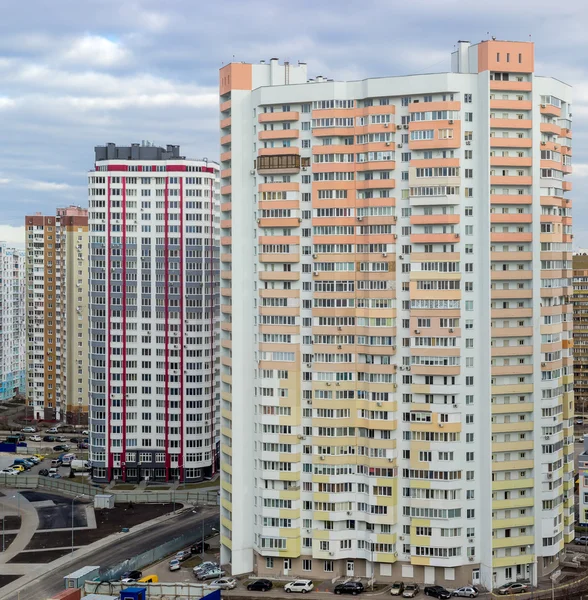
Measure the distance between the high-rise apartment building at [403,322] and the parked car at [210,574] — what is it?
6.88 feet

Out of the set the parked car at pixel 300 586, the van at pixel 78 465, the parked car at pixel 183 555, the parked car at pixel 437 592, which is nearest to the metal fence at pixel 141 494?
the van at pixel 78 465

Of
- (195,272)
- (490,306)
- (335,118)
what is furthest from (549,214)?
(195,272)

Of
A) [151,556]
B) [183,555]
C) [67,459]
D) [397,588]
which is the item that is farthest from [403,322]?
[67,459]

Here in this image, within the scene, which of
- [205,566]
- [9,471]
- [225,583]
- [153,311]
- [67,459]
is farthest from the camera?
[67,459]

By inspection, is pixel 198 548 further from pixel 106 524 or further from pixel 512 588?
pixel 512 588

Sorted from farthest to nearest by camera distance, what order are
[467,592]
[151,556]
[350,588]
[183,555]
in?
[183,555], [151,556], [350,588], [467,592]

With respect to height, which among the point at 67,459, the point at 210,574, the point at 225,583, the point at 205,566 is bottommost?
the point at 210,574

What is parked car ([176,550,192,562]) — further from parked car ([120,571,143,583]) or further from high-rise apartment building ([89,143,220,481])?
high-rise apartment building ([89,143,220,481])

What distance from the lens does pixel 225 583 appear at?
114m

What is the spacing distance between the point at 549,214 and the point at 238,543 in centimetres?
5141

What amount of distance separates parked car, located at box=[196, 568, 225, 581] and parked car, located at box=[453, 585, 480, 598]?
27.1 meters

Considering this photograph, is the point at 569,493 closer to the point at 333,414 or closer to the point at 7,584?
the point at 333,414

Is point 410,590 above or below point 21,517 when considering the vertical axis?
above

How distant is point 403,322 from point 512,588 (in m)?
30.9
